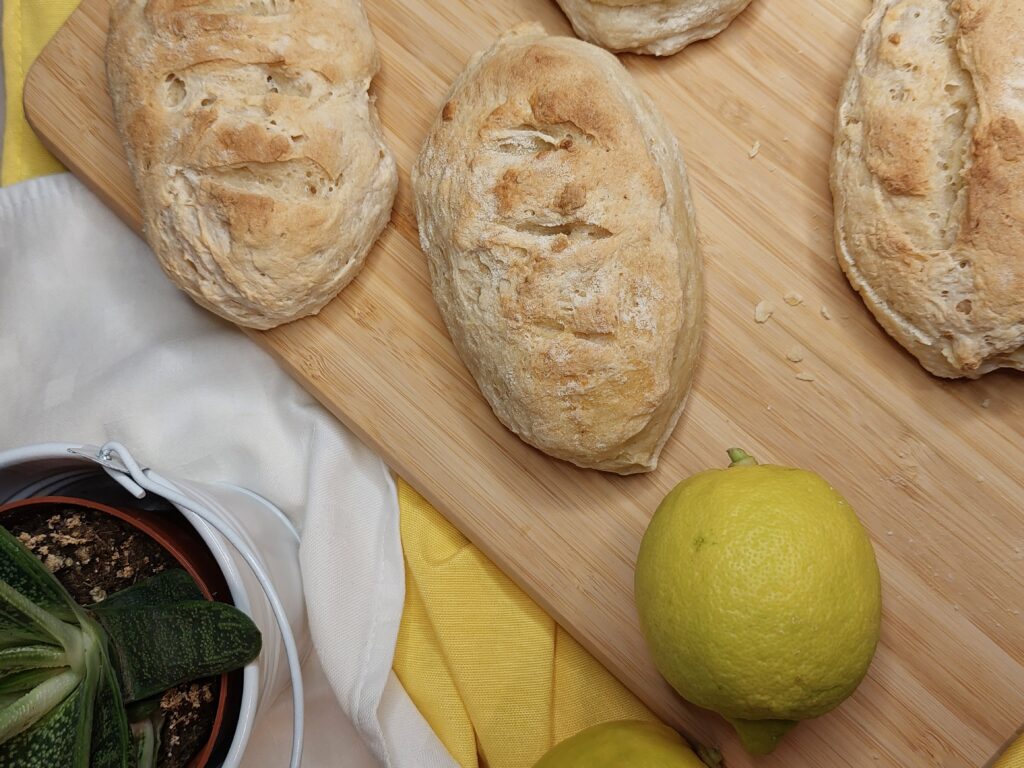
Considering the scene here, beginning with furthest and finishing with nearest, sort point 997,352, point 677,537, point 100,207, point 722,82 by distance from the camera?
1. point 100,207
2. point 722,82
3. point 997,352
4. point 677,537

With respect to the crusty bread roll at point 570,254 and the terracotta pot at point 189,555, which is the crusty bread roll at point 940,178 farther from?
the terracotta pot at point 189,555

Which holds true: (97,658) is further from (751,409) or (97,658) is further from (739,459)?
(751,409)

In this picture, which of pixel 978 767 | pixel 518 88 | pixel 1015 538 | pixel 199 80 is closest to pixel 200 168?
pixel 199 80

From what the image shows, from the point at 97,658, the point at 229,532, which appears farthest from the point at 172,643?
the point at 229,532

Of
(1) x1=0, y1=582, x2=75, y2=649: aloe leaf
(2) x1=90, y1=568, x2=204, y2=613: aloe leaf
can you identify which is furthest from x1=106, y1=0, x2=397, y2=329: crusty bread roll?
(1) x1=0, y1=582, x2=75, y2=649: aloe leaf

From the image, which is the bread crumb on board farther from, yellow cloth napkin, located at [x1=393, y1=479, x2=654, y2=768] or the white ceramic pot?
the white ceramic pot

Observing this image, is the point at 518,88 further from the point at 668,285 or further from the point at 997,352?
the point at 997,352

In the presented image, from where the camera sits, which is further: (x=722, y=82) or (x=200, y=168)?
(x=722, y=82)
